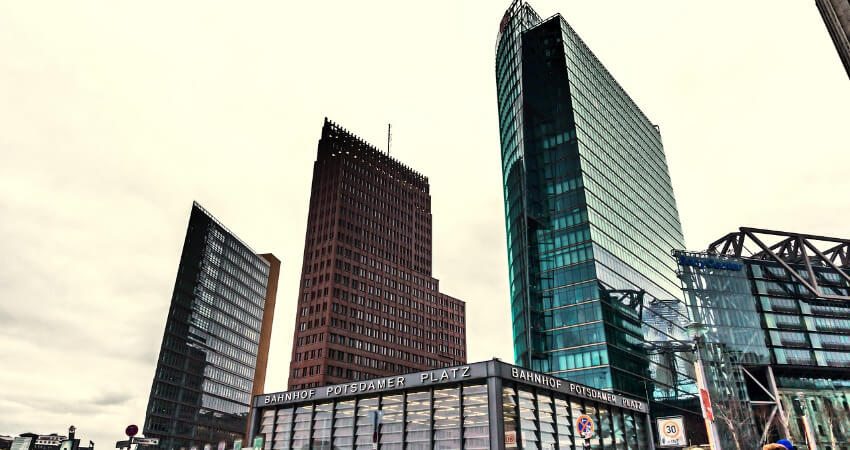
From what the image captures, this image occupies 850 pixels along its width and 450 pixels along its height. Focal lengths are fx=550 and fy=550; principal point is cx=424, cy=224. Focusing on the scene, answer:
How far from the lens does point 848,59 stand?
1630 inches

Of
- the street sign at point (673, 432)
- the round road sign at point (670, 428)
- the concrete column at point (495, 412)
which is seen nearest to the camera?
the street sign at point (673, 432)

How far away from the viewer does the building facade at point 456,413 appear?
43.2 meters

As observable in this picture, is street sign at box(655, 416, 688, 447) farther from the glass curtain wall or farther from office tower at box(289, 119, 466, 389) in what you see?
office tower at box(289, 119, 466, 389)

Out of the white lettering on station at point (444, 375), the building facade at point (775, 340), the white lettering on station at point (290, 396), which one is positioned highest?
the building facade at point (775, 340)

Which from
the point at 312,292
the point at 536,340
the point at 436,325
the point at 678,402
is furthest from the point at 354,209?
the point at 678,402

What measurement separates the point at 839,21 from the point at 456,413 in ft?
131

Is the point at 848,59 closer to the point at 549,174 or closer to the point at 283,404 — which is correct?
the point at 283,404

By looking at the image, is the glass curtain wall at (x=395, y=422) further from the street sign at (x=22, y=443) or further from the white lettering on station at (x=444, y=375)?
the street sign at (x=22, y=443)

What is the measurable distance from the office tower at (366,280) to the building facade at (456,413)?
266 feet

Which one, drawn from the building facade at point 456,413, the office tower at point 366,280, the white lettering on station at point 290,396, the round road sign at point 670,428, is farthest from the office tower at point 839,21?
the office tower at point 366,280

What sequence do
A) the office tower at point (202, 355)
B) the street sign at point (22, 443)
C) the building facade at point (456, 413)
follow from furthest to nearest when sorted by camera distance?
the office tower at point (202, 355)
the street sign at point (22, 443)
the building facade at point (456, 413)

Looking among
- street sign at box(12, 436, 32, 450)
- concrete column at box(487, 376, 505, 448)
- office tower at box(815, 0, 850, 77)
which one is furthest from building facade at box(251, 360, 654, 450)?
street sign at box(12, 436, 32, 450)

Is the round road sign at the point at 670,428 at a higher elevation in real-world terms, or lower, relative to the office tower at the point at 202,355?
lower

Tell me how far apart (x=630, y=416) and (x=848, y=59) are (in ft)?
122
